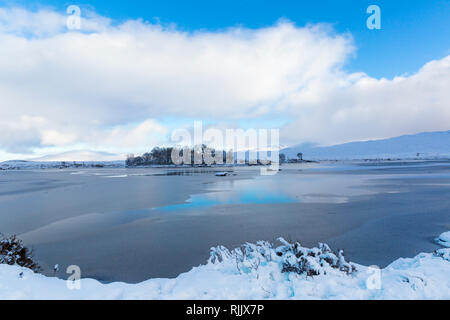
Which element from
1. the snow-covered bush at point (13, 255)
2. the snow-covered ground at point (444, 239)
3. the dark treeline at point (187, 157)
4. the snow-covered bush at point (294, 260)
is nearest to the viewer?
the snow-covered bush at point (294, 260)

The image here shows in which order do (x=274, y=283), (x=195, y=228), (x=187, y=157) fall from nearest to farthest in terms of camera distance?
(x=274, y=283) → (x=195, y=228) → (x=187, y=157)

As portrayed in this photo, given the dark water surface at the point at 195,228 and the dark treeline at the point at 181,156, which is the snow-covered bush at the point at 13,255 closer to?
the dark water surface at the point at 195,228

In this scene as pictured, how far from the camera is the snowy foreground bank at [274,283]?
3.24 meters

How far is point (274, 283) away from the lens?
355cm

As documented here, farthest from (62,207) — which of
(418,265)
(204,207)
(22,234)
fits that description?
(418,265)

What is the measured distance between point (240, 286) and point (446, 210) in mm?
10321

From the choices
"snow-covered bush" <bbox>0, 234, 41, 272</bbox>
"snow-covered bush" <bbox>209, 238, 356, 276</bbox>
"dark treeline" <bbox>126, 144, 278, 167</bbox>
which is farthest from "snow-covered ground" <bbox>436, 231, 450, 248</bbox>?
"dark treeline" <bbox>126, 144, 278, 167</bbox>

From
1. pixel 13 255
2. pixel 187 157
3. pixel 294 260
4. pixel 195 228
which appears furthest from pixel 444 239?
pixel 187 157

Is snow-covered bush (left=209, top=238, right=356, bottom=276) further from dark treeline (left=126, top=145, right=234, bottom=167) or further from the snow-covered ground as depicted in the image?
dark treeline (left=126, top=145, right=234, bottom=167)

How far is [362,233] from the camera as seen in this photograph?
6.85m

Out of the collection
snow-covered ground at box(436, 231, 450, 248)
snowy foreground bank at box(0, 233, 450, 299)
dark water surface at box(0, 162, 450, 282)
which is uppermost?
snowy foreground bank at box(0, 233, 450, 299)

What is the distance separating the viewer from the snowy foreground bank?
3.24 metres

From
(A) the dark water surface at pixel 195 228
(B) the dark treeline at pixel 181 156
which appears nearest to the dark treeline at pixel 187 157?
(B) the dark treeline at pixel 181 156

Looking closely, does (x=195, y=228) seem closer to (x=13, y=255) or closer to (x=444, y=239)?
(x=13, y=255)
